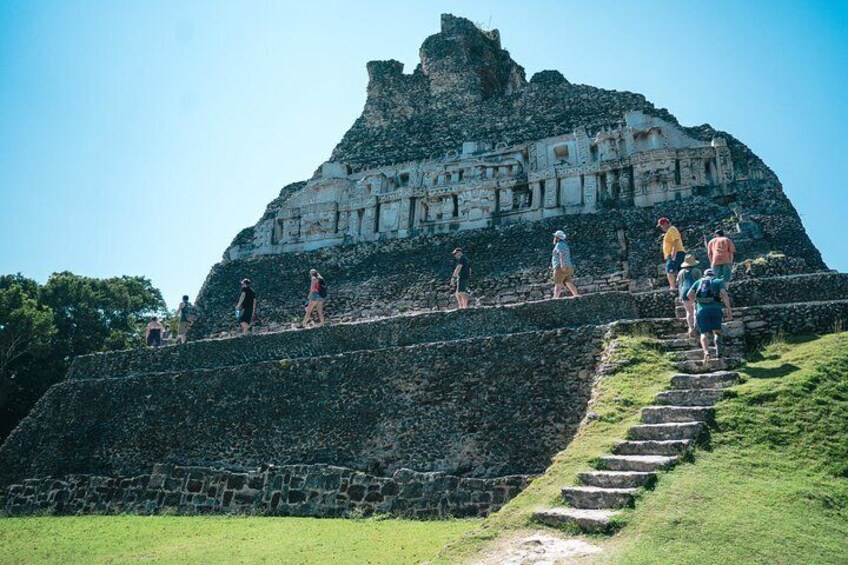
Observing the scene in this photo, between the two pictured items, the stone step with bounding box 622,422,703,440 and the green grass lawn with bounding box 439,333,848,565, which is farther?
the stone step with bounding box 622,422,703,440

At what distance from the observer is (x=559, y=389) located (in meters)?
11.4

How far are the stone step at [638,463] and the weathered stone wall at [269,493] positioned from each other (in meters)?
2.40

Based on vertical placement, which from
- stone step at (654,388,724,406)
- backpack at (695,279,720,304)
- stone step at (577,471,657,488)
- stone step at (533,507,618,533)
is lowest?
stone step at (533,507,618,533)

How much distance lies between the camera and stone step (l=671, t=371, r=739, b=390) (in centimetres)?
951

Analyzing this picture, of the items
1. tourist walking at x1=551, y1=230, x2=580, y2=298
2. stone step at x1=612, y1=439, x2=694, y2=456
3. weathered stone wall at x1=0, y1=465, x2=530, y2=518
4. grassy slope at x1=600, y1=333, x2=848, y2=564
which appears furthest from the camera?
tourist walking at x1=551, y1=230, x2=580, y2=298

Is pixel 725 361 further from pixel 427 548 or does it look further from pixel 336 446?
pixel 336 446

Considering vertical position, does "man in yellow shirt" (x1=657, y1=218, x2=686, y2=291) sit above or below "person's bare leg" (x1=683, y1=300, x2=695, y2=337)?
above

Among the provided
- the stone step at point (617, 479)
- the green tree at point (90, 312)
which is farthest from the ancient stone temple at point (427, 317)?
the green tree at point (90, 312)

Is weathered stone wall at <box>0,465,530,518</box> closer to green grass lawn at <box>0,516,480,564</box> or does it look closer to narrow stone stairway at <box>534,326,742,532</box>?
green grass lawn at <box>0,516,480,564</box>

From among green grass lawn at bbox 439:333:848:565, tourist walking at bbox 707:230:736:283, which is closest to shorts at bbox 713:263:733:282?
tourist walking at bbox 707:230:736:283

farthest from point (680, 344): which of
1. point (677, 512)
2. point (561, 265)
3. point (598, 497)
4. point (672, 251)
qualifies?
point (677, 512)

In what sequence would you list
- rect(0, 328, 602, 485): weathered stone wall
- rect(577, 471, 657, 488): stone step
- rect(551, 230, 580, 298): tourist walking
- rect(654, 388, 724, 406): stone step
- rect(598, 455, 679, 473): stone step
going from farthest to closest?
rect(551, 230, 580, 298): tourist walking < rect(0, 328, 602, 485): weathered stone wall < rect(654, 388, 724, 406): stone step < rect(598, 455, 679, 473): stone step < rect(577, 471, 657, 488): stone step

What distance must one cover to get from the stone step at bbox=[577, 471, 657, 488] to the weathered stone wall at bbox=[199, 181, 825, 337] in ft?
33.5

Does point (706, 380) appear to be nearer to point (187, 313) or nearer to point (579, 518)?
point (579, 518)
